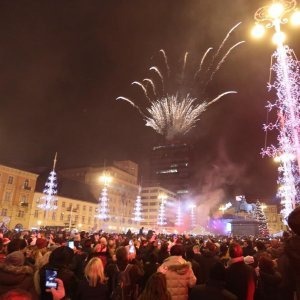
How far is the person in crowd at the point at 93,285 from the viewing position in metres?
5.57

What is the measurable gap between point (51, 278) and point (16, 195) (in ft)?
192

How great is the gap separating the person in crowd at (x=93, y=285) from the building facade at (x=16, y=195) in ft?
178

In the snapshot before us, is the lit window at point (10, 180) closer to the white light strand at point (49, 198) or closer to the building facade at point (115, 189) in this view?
the white light strand at point (49, 198)

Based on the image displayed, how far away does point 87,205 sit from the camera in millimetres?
77938

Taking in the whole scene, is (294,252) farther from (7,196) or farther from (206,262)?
(7,196)

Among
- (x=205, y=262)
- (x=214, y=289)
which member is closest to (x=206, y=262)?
(x=205, y=262)

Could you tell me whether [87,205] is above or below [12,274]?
above

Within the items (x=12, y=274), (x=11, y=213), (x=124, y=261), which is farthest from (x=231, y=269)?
(x=11, y=213)

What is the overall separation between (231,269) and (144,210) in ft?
350

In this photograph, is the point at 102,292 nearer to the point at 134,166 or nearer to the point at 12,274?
the point at 12,274

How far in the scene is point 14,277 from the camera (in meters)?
4.48

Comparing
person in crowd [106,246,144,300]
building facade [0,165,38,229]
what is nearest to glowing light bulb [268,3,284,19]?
person in crowd [106,246,144,300]

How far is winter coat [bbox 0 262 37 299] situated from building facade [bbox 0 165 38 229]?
5506 cm

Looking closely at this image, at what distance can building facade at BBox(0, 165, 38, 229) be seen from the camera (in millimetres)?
55328
